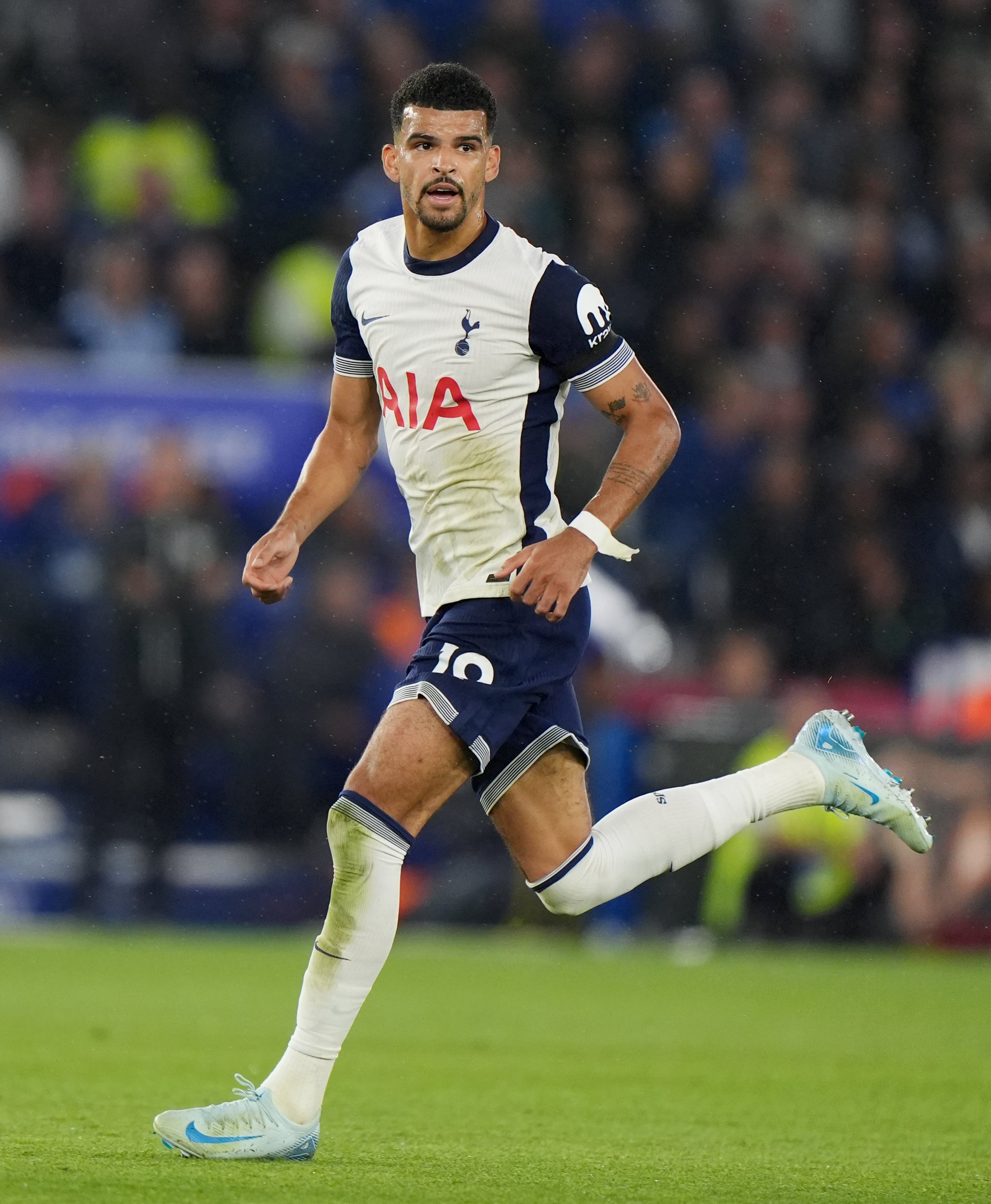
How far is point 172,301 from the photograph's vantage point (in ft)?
38.9

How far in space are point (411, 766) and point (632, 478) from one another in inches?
31.5

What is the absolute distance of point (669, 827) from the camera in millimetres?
4688

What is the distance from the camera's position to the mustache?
4.41 m

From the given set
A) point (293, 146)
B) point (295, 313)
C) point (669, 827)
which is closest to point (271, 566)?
point (669, 827)

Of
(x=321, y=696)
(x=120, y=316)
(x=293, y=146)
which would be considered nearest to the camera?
(x=321, y=696)

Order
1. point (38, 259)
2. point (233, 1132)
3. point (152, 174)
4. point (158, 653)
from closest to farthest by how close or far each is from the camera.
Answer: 1. point (233, 1132)
2. point (158, 653)
3. point (38, 259)
4. point (152, 174)

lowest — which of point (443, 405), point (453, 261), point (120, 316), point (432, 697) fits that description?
point (432, 697)

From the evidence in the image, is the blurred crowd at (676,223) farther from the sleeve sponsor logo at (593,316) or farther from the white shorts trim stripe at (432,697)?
Answer: the white shorts trim stripe at (432,697)

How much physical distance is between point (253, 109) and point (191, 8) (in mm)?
895

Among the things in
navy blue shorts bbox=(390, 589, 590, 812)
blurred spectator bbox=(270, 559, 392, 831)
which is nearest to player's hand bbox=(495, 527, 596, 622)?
navy blue shorts bbox=(390, 589, 590, 812)

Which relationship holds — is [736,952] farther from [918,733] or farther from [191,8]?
[191,8]

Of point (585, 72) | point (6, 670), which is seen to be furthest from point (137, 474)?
point (585, 72)

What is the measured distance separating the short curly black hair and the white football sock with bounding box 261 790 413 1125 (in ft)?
4.90

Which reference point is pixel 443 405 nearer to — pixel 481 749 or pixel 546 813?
pixel 481 749
